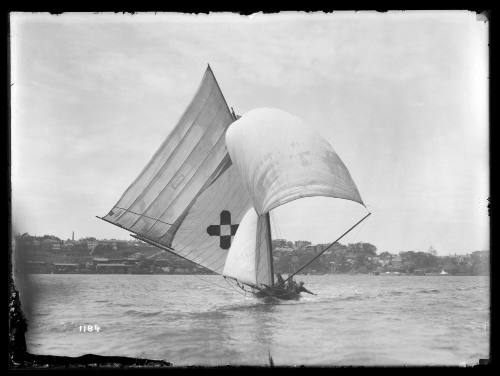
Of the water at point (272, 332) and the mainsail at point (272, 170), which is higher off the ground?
the mainsail at point (272, 170)

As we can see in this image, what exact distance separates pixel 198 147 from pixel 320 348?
702 centimetres

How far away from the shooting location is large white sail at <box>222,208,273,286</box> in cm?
1434

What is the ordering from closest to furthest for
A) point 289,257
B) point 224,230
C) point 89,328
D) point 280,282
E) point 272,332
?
1. point 89,328
2. point 272,332
3. point 289,257
4. point 224,230
5. point 280,282

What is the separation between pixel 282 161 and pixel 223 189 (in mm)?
2398

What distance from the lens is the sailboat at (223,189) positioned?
1198cm

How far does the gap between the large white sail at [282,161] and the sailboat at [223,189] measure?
0.02m

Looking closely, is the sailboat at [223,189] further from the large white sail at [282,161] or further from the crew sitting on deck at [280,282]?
the crew sitting on deck at [280,282]

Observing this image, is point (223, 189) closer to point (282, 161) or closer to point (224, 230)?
point (224, 230)

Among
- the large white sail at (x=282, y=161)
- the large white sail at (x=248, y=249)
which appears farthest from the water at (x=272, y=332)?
the large white sail at (x=248, y=249)

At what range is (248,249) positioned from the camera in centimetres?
1438

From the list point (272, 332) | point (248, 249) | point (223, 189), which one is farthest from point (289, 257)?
point (272, 332)

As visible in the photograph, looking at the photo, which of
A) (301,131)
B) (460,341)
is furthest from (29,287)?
(460,341)

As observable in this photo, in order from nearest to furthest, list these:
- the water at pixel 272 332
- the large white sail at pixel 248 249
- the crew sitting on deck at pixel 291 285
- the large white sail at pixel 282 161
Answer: the water at pixel 272 332 < the large white sail at pixel 282 161 < the large white sail at pixel 248 249 < the crew sitting on deck at pixel 291 285
